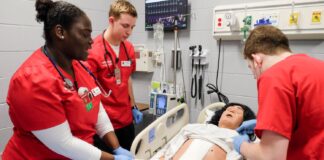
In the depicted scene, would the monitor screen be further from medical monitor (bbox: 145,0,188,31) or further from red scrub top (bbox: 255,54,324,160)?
red scrub top (bbox: 255,54,324,160)

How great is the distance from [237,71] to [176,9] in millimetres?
838

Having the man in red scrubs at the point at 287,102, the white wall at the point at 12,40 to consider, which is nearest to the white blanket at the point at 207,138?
the man in red scrubs at the point at 287,102

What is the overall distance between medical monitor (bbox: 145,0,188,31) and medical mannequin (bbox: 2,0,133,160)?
1570 millimetres

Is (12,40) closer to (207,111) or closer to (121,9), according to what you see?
(121,9)

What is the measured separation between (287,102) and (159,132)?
124cm

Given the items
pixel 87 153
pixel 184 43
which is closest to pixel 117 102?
pixel 87 153

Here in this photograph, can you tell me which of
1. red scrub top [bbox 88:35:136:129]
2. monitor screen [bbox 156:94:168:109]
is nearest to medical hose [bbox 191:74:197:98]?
monitor screen [bbox 156:94:168:109]

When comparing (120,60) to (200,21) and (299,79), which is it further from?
(299,79)

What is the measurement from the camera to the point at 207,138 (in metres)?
1.86

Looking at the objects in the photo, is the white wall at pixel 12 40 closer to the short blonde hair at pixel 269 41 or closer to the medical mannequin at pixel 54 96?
the medical mannequin at pixel 54 96

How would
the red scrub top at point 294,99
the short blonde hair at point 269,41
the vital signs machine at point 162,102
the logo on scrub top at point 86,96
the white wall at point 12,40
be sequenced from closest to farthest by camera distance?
the red scrub top at point 294,99, the short blonde hair at point 269,41, the logo on scrub top at point 86,96, the white wall at point 12,40, the vital signs machine at point 162,102

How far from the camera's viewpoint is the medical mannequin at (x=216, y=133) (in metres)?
1.80

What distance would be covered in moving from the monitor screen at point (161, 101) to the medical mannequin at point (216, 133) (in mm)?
504

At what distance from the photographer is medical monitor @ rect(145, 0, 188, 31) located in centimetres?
257
